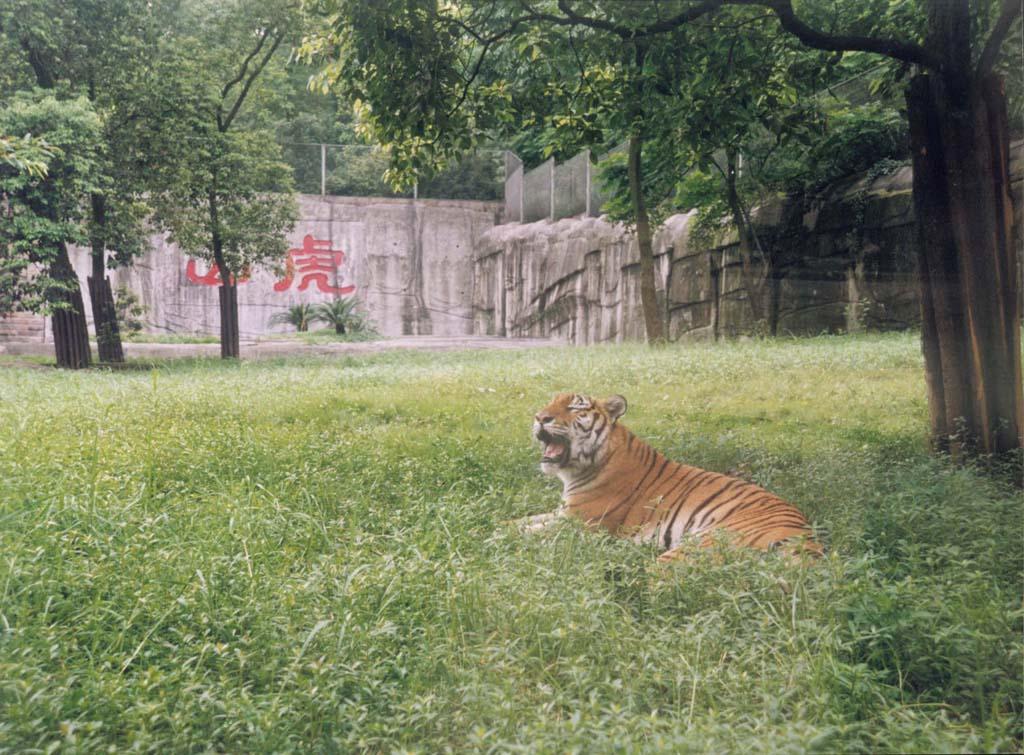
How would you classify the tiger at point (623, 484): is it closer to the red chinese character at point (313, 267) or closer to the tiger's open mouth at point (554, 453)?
the tiger's open mouth at point (554, 453)

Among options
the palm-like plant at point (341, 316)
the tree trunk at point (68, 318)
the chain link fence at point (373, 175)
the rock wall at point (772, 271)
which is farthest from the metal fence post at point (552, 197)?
the tree trunk at point (68, 318)

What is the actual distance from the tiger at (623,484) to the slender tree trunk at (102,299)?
11.8ft

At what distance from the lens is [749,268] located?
3883mm

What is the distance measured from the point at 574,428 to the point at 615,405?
194mm

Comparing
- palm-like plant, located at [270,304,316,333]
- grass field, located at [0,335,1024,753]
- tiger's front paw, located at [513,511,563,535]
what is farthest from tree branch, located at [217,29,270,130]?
tiger's front paw, located at [513,511,563,535]

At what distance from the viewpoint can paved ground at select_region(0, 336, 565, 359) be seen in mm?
5027

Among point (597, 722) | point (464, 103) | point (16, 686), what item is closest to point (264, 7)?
point (464, 103)

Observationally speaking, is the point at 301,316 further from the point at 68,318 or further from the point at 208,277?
the point at 68,318

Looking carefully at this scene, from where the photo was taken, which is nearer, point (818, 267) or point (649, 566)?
point (649, 566)

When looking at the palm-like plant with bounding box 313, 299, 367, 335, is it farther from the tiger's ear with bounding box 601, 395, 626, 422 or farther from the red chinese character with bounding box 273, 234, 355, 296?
the tiger's ear with bounding box 601, 395, 626, 422

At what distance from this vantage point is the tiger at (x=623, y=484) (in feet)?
11.0

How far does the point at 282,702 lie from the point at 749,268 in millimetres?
2713

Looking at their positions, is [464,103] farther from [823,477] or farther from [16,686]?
[16,686]

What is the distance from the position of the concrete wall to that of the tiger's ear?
2.01 meters
